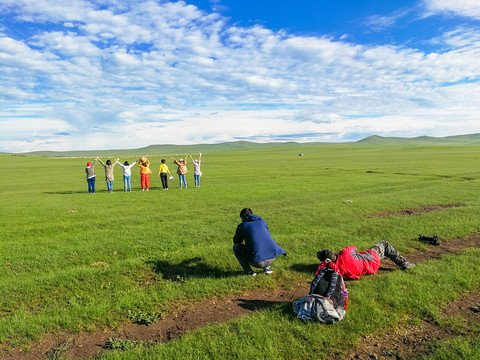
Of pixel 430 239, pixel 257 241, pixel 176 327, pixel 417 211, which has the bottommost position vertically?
pixel 176 327

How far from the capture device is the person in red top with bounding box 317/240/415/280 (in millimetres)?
8117

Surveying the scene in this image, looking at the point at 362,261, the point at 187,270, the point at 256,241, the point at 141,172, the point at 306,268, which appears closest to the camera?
the point at 256,241

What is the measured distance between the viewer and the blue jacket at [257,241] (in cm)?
819

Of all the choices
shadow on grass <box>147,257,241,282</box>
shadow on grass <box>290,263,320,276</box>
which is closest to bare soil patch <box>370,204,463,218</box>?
shadow on grass <box>290,263,320,276</box>

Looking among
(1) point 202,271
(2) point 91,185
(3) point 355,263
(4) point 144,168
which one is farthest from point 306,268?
(2) point 91,185

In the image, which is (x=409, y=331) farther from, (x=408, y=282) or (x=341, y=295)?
(x=408, y=282)

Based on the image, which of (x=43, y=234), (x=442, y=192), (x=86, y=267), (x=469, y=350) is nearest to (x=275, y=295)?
(x=469, y=350)

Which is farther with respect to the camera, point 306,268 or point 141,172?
point 141,172

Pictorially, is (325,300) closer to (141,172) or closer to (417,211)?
(417,211)

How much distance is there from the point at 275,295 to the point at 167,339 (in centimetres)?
277

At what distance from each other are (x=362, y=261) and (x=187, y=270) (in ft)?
15.8

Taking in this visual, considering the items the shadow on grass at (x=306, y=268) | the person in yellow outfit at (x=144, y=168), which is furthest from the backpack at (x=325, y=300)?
the person in yellow outfit at (x=144, y=168)

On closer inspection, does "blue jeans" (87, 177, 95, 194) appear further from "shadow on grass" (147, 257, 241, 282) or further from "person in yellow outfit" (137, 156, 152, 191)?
"shadow on grass" (147, 257, 241, 282)

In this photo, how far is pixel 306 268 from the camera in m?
9.25
